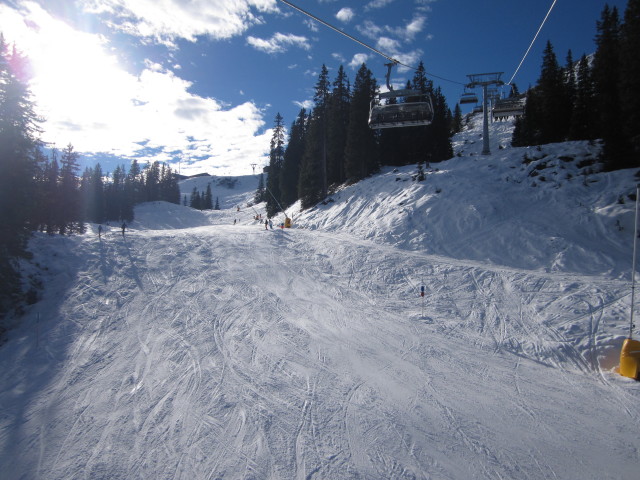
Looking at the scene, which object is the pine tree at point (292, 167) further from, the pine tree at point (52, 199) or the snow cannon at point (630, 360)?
the snow cannon at point (630, 360)

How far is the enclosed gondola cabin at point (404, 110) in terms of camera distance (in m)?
17.8

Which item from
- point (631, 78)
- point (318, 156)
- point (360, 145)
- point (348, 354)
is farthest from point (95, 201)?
point (631, 78)

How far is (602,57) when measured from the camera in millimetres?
26453

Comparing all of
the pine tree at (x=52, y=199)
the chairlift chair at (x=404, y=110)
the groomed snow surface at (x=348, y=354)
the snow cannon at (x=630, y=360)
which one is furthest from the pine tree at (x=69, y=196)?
the snow cannon at (x=630, y=360)

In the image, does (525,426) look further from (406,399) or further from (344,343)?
(344,343)

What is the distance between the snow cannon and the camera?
283 inches

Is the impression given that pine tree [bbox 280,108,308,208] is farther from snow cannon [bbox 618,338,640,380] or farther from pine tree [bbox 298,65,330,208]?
snow cannon [bbox 618,338,640,380]

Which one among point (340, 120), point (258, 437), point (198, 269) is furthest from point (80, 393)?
point (340, 120)

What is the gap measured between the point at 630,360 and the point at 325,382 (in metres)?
6.71

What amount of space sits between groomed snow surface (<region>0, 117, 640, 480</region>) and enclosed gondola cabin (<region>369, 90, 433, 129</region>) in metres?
6.18

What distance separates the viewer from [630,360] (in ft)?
23.8

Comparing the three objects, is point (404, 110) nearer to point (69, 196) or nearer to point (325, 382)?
point (325, 382)

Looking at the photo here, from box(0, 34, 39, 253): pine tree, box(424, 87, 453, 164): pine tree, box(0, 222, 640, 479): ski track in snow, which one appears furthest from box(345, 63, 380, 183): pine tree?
box(0, 34, 39, 253): pine tree

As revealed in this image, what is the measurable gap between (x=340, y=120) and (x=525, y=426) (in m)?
38.3
